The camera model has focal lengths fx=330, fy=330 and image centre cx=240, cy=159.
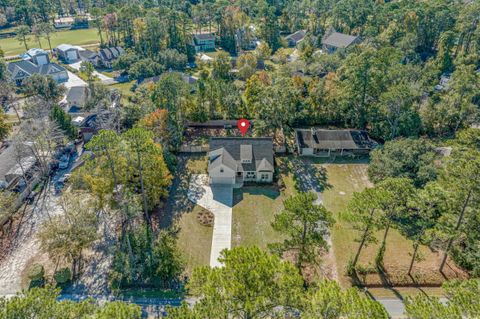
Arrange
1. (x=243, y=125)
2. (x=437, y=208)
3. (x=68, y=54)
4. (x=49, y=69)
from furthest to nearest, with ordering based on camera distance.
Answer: (x=68, y=54) → (x=49, y=69) → (x=243, y=125) → (x=437, y=208)

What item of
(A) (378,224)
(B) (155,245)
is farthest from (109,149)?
(A) (378,224)

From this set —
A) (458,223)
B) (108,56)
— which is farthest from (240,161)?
(108,56)

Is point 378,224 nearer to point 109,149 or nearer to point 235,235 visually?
point 235,235

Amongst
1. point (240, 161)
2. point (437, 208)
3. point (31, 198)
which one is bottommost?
point (31, 198)

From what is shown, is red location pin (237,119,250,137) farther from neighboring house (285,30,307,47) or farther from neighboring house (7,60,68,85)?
neighboring house (285,30,307,47)

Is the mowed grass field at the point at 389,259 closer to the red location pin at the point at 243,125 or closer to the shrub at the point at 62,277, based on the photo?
the red location pin at the point at 243,125

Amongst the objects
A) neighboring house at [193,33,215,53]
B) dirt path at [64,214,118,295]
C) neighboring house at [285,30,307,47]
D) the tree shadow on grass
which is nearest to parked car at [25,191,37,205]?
dirt path at [64,214,118,295]

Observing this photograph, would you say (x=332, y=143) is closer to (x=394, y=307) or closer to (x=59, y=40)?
(x=394, y=307)
